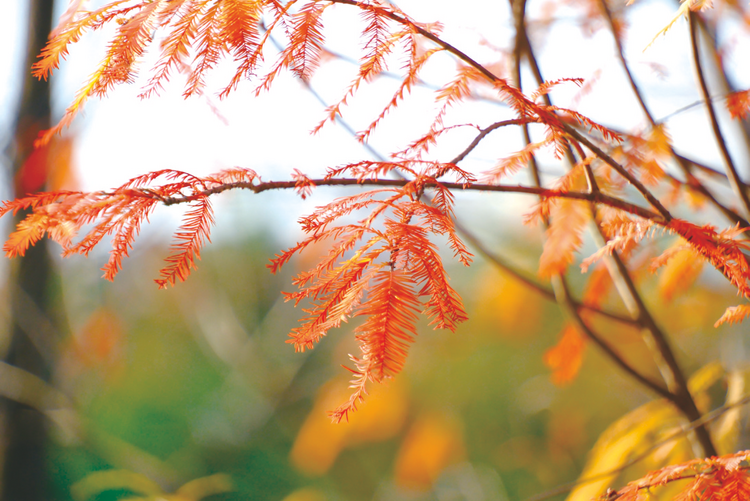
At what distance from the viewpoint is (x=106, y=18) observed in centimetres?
40

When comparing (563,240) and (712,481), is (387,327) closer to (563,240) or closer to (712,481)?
(563,240)

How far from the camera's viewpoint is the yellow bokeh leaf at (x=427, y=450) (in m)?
3.53

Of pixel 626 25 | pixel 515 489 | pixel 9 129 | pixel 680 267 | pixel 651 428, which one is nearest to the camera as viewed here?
pixel 680 267

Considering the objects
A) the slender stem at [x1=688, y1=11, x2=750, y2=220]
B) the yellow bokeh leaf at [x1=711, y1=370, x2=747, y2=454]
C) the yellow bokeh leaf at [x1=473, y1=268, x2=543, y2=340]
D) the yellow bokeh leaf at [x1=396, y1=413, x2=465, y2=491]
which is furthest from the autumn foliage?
the yellow bokeh leaf at [x1=396, y1=413, x2=465, y2=491]

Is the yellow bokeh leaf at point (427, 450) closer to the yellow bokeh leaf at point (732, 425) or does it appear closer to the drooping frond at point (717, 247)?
the yellow bokeh leaf at point (732, 425)

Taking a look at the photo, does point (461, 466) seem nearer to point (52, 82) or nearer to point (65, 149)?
point (65, 149)

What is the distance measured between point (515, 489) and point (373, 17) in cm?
469

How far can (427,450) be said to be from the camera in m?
3.68

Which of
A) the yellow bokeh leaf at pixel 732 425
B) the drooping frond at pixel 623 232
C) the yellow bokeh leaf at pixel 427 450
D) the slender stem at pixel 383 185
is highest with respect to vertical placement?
the slender stem at pixel 383 185

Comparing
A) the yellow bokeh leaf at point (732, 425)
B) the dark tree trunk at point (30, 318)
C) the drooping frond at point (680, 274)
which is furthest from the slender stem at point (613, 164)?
the dark tree trunk at point (30, 318)

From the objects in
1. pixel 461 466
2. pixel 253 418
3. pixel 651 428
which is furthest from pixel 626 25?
pixel 253 418

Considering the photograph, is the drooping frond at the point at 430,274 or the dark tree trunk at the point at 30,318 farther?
the dark tree trunk at the point at 30,318

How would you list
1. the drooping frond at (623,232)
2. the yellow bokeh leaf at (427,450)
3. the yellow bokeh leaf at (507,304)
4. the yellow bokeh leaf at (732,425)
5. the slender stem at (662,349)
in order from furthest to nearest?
1. the yellow bokeh leaf at (427,450)
2. the yellow bokeh leaf at (507,304)
3. the yellow bokeh leaf at (732,425)
4. the slender stem at (662,349)
5. the drooping frond at (623,232)

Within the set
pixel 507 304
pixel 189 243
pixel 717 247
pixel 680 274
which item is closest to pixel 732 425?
pixel 680 274
